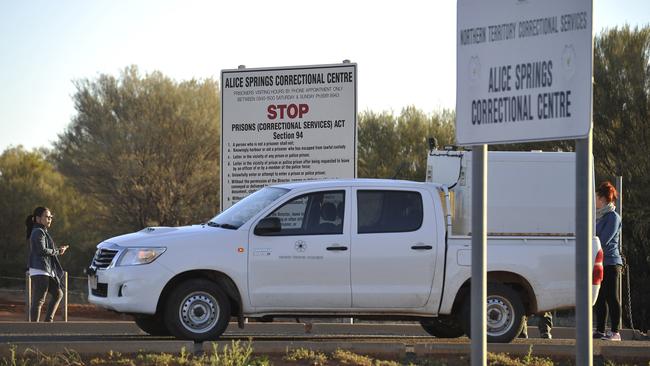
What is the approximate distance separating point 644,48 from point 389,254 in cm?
2612

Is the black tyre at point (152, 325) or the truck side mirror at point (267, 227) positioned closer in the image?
the truck side mirror at point (267, 227)

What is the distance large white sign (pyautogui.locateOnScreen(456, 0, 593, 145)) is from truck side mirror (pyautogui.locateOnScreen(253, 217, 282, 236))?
21.5ft

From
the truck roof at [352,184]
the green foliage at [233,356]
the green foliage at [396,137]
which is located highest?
the green foliage at [396,137]

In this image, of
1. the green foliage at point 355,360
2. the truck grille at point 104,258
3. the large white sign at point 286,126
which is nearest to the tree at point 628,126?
the large white sign at point 286,126

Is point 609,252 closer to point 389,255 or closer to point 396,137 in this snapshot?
point 389,255

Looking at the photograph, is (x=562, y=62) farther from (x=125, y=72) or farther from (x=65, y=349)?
(x=125, y=72)

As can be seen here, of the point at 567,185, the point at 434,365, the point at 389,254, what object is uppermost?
the point at 567,185

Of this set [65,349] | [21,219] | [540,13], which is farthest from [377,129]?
[540,13]

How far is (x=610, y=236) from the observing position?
13.7 meters

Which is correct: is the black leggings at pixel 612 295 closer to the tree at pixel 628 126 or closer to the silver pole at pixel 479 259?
the silver pole at pixel 479 259

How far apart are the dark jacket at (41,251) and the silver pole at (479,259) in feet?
36.9

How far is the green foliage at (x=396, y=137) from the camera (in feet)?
145

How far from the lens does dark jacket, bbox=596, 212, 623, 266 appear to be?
1371 centimetres

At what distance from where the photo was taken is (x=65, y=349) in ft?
32.8
